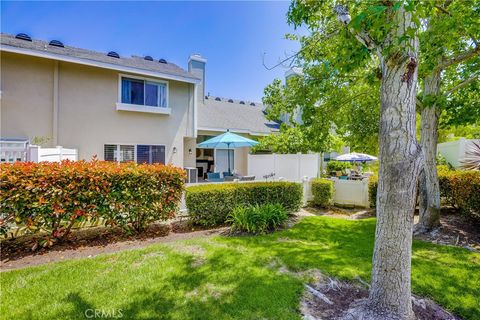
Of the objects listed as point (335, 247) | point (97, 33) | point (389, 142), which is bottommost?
point (335, 247)

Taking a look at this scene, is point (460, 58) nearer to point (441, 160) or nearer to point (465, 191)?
point (465, 191)

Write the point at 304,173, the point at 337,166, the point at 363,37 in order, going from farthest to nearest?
the point at 337,166, the point at 304,173, the point at 363,37

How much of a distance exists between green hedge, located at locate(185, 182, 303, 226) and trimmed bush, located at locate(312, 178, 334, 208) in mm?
2153

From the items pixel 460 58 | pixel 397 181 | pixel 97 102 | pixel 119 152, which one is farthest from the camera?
pixel 119 152

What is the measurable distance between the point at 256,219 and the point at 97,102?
369 inches

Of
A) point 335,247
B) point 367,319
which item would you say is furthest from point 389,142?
point 335,247

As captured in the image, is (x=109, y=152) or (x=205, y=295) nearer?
(x=205, y=295)

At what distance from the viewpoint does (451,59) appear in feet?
20.8

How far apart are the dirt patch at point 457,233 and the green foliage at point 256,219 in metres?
3.73

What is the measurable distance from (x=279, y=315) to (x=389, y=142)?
2.53 meters

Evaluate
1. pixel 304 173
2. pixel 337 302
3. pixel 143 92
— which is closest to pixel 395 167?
pixel 337 302

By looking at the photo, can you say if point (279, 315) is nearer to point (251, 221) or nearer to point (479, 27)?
point (251, 221)

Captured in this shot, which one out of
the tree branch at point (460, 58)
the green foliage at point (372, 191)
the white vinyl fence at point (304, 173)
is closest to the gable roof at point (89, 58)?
the white vinyl fence at point (304, 173)

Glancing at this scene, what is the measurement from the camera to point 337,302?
11.3ft
